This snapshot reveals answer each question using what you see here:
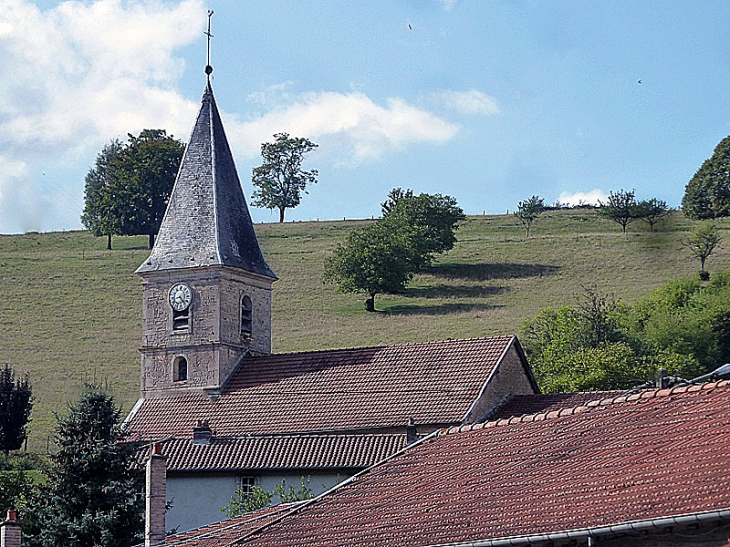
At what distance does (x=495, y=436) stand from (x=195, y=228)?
28.4 meters

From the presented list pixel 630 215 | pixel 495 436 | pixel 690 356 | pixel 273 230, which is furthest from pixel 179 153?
pixel 495 436

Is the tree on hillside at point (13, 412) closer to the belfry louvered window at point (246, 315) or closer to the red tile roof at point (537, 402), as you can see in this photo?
the belfry louvered window at point (246, 315)

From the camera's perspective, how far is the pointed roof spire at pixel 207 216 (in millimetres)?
46406

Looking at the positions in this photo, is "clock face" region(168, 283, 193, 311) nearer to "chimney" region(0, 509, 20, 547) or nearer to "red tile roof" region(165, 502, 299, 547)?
"chimney" region(0, 509, 20, 547)

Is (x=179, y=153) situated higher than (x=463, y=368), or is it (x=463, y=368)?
(x=179, y=153)

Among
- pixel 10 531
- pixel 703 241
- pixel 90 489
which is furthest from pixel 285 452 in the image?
pixel 703 241

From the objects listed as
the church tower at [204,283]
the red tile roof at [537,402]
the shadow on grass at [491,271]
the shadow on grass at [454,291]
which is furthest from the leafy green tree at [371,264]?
the red tile roof at [537,402]

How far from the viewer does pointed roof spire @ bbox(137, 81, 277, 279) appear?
46406 millimetres

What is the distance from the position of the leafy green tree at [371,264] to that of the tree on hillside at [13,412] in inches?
958

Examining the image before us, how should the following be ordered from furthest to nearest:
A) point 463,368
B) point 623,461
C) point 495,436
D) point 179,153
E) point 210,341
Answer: point 179,153
point 210,341
point 463,368
point 495,436
point 623,461

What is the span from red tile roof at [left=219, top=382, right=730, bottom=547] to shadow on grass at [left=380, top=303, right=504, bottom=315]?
58694 millimetres

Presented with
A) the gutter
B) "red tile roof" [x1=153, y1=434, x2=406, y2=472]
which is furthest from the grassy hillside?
the gutter

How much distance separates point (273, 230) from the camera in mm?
110312

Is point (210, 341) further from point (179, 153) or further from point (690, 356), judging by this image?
point (179, 153)
